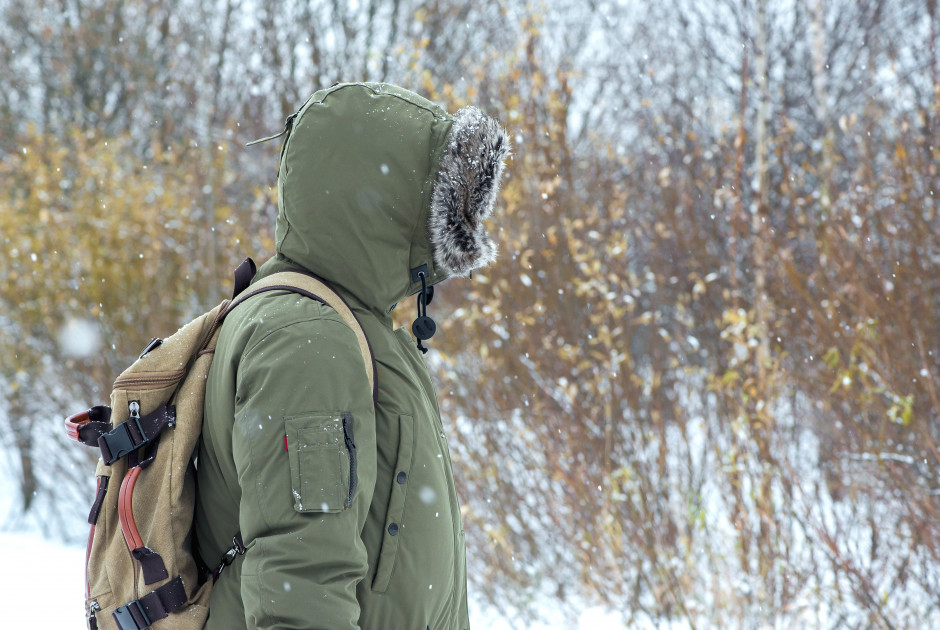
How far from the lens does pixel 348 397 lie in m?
1.05

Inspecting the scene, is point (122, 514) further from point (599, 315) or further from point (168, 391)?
point (599, 315)

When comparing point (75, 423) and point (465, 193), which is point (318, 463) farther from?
point (465, 193)

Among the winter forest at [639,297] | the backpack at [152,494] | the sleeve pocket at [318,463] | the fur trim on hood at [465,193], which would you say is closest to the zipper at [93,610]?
the backpack at [152,494]

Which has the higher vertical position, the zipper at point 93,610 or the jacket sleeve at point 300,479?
the jacket sleeve at point 300,479

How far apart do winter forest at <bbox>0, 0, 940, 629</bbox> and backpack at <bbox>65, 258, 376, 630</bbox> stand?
8.03 feet

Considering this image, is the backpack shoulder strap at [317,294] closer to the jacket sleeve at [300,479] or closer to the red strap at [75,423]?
the jacket sleeve at [300,479]

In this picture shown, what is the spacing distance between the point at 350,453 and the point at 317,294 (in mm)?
274

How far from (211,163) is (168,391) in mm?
4728

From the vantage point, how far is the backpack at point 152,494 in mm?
1093

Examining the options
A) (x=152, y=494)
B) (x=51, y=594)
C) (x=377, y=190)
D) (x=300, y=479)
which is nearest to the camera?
(x=300, y=479)

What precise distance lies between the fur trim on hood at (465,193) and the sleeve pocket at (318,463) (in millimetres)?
436

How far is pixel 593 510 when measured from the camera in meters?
3.60

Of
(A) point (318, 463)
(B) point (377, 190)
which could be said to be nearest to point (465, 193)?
(B) point (377, 190)

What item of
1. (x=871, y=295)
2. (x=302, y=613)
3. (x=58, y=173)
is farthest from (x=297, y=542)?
(x=58, y=173)
